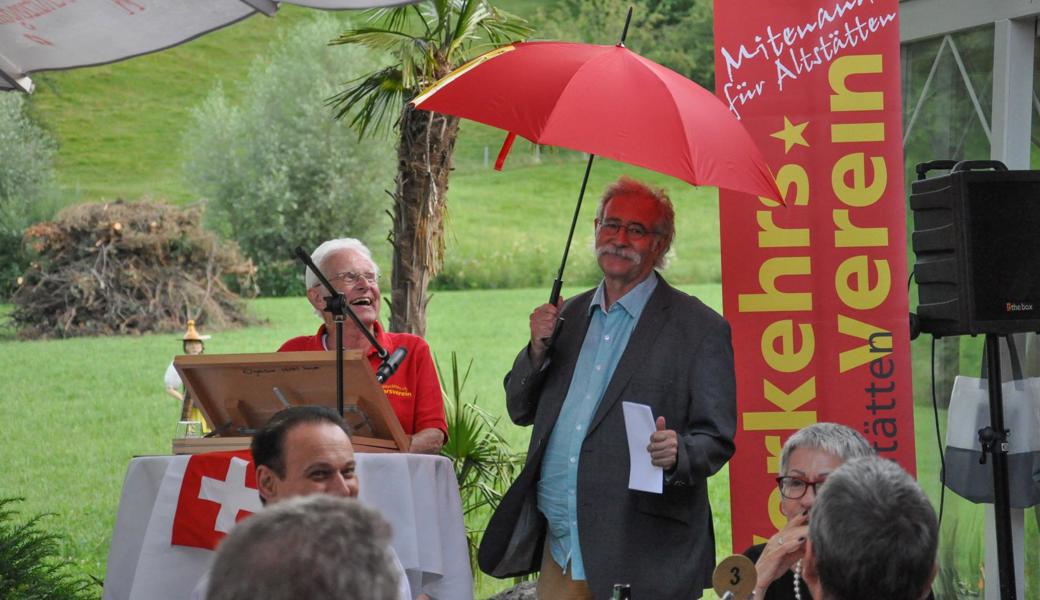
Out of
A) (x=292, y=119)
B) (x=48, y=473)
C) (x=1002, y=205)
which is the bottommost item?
(x=48, y=473)

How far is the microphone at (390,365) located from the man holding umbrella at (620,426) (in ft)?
1.16

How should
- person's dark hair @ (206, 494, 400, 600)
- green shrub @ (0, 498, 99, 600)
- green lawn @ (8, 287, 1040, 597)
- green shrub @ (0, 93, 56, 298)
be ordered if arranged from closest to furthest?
person's dark hair @ (206, 494, 400, 600) → green shrub @ (0, 498, 99, 600) → green lawn @ (8, 287, 1040, 597) → green shrub @ (0, 93, 56, 298)

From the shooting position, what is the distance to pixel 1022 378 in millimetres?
4516

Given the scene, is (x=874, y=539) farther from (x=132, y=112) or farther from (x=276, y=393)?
(x=132, y=112)

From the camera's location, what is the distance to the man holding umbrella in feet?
11.9

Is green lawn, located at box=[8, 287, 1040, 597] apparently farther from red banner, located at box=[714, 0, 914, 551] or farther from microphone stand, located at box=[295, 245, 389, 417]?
microphone stand, located at box=[295, 245, 389, 417]

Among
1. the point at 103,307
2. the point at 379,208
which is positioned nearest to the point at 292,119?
the point at 379,208

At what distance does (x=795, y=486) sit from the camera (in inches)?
124

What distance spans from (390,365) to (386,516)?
57 cm

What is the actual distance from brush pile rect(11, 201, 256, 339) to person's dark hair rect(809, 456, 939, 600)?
10420mm

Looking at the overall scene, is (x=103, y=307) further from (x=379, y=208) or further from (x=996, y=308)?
(x=996, y=308)

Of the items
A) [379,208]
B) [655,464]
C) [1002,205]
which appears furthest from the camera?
[379,208]

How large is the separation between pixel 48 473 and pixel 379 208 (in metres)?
6.18

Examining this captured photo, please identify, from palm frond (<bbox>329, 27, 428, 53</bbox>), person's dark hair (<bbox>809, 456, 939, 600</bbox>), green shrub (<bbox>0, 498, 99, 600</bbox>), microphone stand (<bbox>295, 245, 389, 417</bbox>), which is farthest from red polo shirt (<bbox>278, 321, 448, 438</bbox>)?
palm frond (<bbox>329, 27, 428, 53</bbox>)
